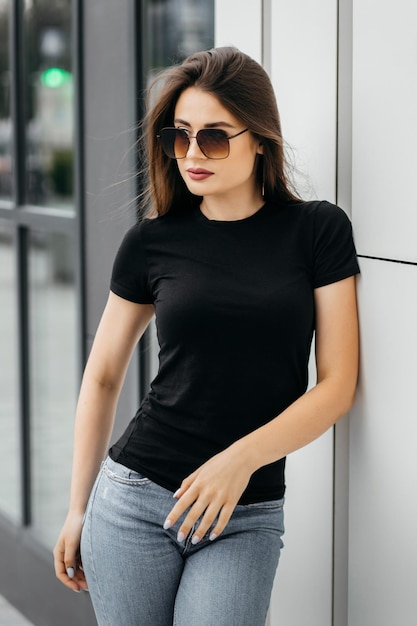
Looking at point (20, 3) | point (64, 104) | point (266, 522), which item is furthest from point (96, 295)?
point (266, 522)

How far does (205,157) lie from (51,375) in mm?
2216

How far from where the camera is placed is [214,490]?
6.50 feet

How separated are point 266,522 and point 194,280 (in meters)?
0.51

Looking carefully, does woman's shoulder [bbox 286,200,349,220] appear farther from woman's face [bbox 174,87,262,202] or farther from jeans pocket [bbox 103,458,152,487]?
jeans pocket [bbox 103,458,152,487]

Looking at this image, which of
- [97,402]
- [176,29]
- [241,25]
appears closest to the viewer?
[97,402]

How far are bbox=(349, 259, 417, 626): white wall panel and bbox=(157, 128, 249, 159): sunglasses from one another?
0.38 metres

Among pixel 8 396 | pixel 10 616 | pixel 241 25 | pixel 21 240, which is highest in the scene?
pixel 241 25

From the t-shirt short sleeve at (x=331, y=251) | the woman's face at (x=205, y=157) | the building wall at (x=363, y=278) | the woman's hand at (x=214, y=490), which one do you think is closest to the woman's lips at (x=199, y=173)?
the woman's face at (x=205, y=157)

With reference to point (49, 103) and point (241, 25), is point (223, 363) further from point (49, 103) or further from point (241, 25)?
point (49, 103)

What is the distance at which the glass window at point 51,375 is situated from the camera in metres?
4.04

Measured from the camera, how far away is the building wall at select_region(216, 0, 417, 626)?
6.88 ft

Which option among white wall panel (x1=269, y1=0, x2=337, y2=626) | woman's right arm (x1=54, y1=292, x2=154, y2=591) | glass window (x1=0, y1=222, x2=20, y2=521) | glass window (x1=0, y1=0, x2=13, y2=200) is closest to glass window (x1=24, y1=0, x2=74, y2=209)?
glass window (x1=0, y1=0, x2=13, y2=200)

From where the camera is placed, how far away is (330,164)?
2.30m

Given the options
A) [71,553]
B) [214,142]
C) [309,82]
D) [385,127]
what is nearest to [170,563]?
[71,553]
